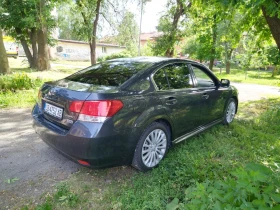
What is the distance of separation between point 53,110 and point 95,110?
725 mm

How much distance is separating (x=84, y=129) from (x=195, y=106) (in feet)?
6.46

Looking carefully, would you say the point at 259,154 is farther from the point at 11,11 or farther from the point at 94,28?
the point at 11,11

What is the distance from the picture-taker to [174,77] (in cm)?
316

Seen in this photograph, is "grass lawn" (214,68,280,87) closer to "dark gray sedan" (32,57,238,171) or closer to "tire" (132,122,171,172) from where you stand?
"dark gray sedan" (32,57,238,171)

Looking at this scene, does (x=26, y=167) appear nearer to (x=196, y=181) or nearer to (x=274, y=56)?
(x=196, y=181)

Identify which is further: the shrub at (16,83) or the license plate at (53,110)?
the shrub at (16,83)

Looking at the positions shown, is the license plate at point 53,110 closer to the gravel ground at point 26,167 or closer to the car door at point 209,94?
the gravel ground at point 26,167

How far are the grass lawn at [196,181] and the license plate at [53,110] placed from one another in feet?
2.94

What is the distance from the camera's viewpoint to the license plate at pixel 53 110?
95.3 inches

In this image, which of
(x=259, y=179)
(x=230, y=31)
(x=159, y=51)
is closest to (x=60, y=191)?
(x=259, y=179)

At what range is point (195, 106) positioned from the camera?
3344 millimetres

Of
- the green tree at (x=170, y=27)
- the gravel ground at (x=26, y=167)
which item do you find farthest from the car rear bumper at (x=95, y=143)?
the green tree at (x=170, y=27)

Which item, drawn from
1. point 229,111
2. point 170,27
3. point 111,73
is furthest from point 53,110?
point 170,27

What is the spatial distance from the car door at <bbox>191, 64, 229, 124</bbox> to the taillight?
1843mm
